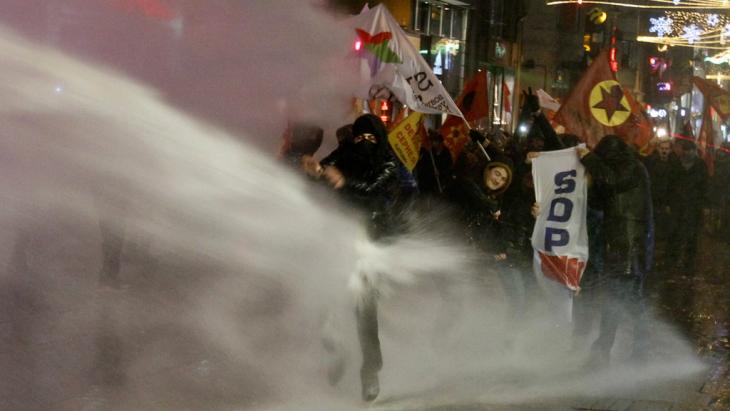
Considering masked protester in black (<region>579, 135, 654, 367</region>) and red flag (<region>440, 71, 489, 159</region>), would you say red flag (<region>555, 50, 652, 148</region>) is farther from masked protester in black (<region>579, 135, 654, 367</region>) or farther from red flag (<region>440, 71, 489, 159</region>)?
red flag (<region>440, 71, 489, 159</region>)

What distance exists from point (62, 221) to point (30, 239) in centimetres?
120

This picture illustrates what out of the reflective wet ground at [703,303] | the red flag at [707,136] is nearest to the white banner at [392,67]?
the reflective wet ground at [703,303]

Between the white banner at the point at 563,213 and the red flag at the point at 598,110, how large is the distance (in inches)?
25.9

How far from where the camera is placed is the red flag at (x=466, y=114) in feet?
44.5

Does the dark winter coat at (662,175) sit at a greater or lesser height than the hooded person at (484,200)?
lesser

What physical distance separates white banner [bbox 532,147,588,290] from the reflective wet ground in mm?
1292

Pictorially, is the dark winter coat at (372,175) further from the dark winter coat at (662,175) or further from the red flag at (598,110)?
the dark winter coat at (662,175)

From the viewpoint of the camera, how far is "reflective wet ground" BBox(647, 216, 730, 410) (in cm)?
829

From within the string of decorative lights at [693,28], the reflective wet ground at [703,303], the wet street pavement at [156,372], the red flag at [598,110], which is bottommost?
the reflective wet ground at [703,303]

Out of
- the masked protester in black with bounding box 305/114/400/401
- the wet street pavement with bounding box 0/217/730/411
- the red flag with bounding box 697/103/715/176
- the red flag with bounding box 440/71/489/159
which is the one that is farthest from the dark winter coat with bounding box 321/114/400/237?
the red flag with bounding box 697/103/715/176

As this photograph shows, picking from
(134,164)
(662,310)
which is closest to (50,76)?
(134,164)

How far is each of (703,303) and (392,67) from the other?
4.33 m

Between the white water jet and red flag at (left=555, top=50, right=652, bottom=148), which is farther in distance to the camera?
red flag at (left=555, top=50, right=652, bottom=148)

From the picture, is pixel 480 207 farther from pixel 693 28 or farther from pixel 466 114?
pixel 693 28
